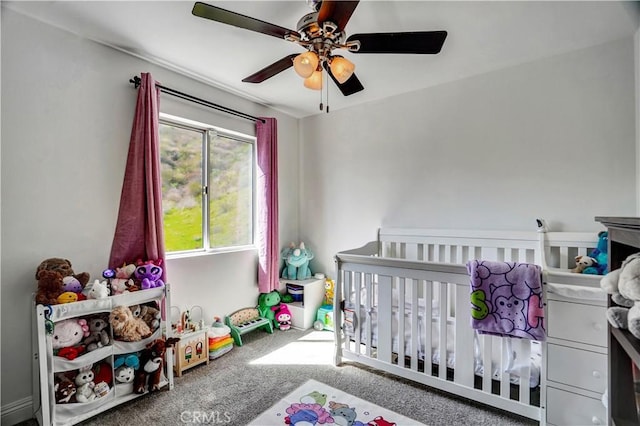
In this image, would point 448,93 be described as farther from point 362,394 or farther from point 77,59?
point 77,59

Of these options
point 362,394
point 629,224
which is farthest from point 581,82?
point 362,394

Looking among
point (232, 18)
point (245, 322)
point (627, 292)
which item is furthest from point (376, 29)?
point (245, 322)

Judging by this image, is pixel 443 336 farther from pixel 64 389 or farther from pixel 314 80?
pixel 64 389

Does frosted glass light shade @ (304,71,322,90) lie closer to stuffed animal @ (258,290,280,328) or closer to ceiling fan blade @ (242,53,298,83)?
ceiling fan blade @ (242,53,298,83)

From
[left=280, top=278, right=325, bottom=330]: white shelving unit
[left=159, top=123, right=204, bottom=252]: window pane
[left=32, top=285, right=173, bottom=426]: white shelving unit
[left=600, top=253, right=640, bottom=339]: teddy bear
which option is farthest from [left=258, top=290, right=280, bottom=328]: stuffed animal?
[left=600, top=253, right=640, bottom=339]: teddy bear

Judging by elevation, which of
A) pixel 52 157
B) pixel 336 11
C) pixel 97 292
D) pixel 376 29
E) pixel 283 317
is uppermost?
pixel 376 29

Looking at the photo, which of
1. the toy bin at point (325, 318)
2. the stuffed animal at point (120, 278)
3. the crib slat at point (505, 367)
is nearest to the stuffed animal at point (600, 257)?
the crib slat at point (505, 367)

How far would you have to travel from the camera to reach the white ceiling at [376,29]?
1.65 m

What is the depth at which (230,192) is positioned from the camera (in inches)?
116

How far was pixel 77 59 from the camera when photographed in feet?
6.25

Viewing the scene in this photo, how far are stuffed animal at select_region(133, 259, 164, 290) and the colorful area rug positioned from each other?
1084mm

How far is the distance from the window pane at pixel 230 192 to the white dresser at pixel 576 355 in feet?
8.28

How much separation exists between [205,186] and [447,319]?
223cm

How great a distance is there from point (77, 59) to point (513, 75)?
311cm
